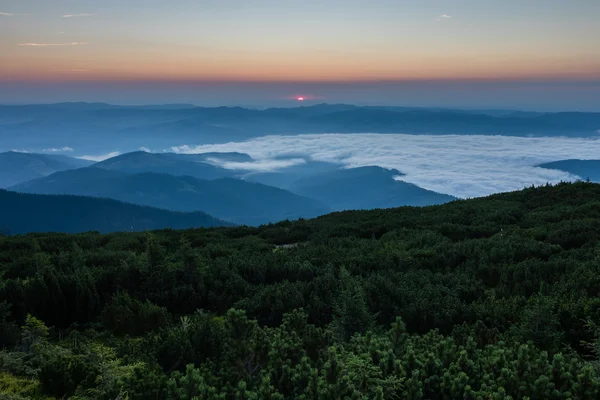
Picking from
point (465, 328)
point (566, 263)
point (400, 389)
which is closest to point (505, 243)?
point (566, 263)

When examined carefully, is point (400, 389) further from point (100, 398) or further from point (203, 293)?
point (203, 293)

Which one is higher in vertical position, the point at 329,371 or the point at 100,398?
the point at 329,371

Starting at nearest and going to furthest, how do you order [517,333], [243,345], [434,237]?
[243,345], [517,333], [434,237]

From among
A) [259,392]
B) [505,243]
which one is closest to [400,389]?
[259,392]

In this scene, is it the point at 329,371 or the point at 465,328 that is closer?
the point at 329,371

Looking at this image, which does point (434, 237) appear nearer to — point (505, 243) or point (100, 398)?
point (505, 243)

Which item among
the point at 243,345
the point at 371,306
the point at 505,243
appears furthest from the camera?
the point at 505,243
